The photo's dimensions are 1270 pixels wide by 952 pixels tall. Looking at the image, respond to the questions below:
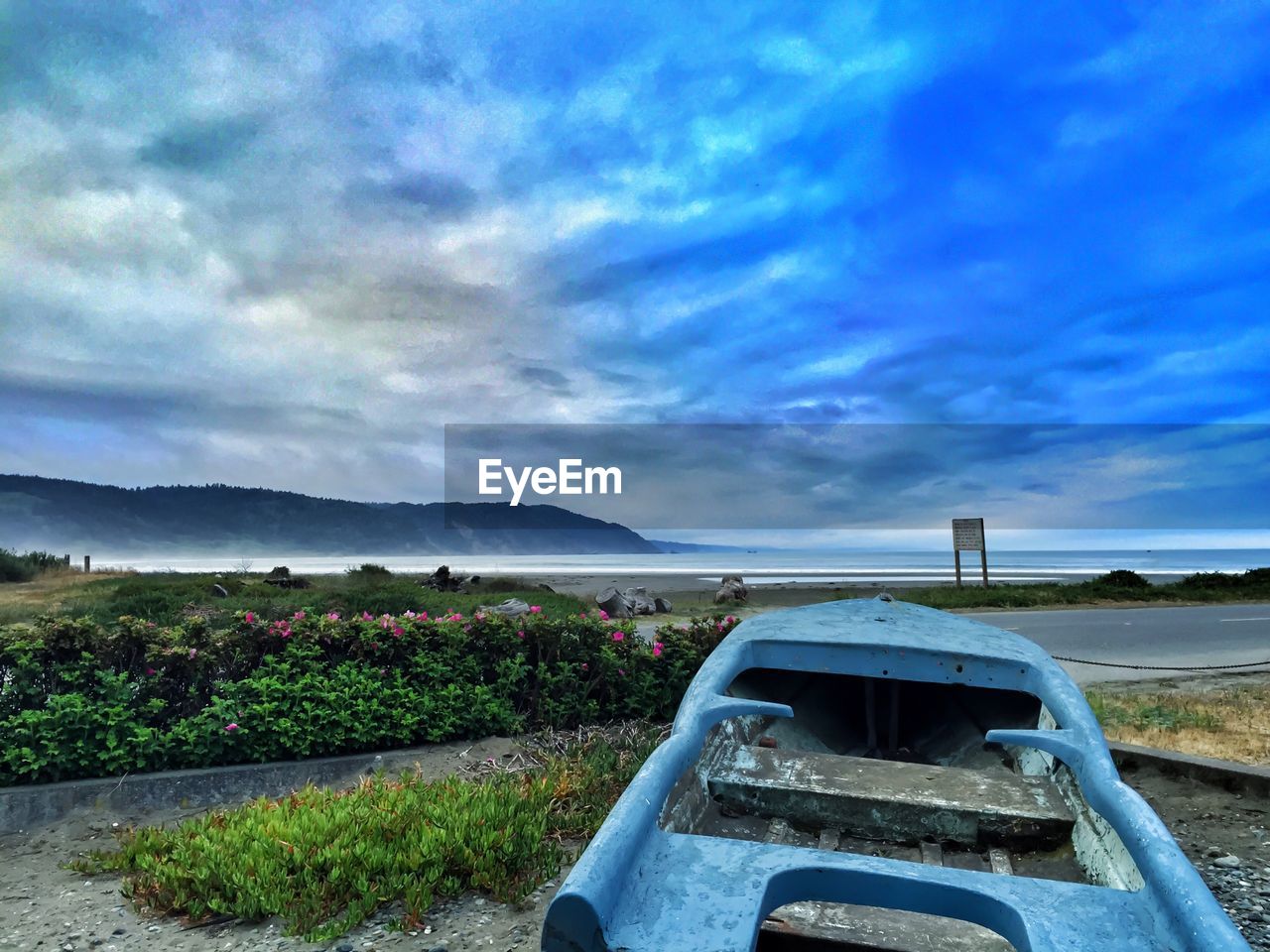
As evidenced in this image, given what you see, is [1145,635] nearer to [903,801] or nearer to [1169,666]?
[1169,666]

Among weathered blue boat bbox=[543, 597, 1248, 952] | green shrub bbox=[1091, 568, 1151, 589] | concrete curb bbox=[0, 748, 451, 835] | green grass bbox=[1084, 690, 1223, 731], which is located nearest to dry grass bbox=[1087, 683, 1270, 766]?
green grass bbox=[1084, 690, 1223, 731]

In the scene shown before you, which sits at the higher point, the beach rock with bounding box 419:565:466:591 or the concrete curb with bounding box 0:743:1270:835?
the beach rock with bounding box 419:565:466:591

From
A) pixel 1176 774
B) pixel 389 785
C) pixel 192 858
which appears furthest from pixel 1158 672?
pixel 192 858

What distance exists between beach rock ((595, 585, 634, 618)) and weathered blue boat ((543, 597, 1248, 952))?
11.6 meters

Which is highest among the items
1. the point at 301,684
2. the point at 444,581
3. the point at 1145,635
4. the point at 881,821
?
the point at 444,581

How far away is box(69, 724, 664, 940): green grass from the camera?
3572 millimetres

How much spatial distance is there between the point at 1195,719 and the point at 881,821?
5645mm

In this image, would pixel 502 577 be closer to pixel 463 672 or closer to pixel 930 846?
pixel 463 672

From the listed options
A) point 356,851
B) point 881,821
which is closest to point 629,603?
point 356,851

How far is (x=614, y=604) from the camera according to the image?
56.8 ft

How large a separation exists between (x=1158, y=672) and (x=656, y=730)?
8.03 meters

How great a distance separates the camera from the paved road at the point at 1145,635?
11961 mm

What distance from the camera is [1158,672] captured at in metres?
10.7

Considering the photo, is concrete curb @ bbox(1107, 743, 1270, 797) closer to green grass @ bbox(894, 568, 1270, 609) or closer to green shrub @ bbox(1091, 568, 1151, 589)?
green grass @ bbox(894, 568, 1270, 609)
